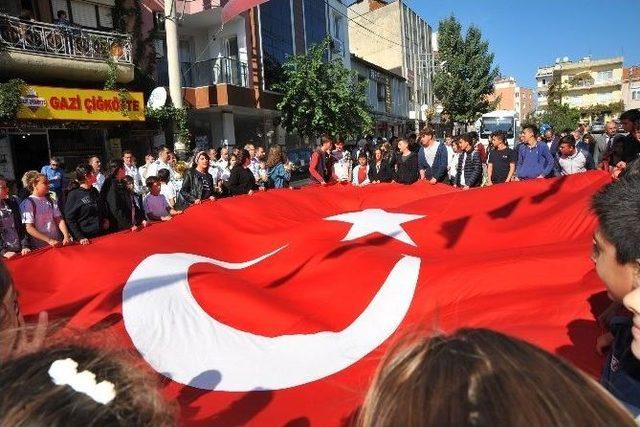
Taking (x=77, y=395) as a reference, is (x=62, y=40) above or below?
above

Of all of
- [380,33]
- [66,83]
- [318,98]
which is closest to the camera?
[66,83]

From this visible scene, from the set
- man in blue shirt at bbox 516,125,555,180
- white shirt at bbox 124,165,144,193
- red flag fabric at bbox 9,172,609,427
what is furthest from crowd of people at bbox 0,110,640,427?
white shirt at bbox 124,165,144,193

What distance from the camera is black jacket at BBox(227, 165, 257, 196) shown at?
7.15 metres

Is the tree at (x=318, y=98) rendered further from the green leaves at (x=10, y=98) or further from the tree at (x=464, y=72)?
the tree at (x=464, y=72)

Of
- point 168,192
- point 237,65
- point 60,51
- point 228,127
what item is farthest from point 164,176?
point 237,65

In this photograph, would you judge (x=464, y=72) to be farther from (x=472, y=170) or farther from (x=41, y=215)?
(x=41, y=215)

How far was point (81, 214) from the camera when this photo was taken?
521 cm

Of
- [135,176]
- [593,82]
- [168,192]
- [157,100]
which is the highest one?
[593,82]

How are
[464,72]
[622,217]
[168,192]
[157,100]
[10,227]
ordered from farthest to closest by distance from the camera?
[464,72] < [157,100] < [168,192] < [10,227] < [622,217]

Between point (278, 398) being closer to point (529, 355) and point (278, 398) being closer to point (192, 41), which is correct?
point (529, 355)

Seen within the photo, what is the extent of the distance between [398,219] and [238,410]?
271 cm

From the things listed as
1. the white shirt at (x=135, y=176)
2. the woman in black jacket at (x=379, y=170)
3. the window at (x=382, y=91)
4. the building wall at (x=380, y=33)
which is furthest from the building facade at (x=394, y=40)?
the white shirt at (x=135, y=176)

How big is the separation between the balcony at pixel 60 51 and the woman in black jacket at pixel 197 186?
718 cm

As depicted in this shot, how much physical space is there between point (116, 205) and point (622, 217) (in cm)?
525
